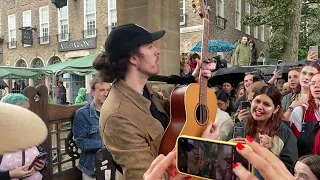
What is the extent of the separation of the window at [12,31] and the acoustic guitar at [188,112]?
2560 cm

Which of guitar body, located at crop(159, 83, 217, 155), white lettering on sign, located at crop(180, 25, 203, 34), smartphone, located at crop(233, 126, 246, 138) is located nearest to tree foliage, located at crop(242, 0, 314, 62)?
white lettering on sign, located at crop(180, 25, 203, 34)

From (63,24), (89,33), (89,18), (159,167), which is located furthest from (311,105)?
(63,24)

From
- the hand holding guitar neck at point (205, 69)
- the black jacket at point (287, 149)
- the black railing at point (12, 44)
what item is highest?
the black railing at point (12, 44)

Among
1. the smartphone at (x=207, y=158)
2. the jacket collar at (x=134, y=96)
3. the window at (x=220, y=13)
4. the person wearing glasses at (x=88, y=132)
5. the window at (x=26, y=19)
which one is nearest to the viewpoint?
the smartphone at (x=207, y=158)

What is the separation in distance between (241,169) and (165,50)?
3482 mm

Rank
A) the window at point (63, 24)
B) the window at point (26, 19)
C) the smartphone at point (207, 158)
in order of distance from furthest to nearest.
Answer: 1. the window at point (26, 19)
2. the window at point (63, 24)
3. the smartphone at point (207, 158)

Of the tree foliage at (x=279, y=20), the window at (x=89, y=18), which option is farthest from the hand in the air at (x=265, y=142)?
the window at (x=89, y=18)

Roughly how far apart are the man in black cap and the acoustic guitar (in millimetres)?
64

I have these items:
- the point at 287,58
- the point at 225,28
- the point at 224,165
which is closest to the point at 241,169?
the point at 224,165

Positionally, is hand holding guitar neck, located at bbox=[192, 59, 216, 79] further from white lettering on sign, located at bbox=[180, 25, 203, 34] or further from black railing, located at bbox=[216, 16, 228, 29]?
black railing, located at bbox=[216, 16, 228, 29]

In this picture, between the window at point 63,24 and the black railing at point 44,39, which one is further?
the black railing at point 44,39

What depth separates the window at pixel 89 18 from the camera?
2084cm

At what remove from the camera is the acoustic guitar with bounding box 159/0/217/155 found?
5.81ft

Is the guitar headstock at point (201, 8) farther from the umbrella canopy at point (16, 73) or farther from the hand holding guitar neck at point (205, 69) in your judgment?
the umbrella canopy at point (16, 73)
